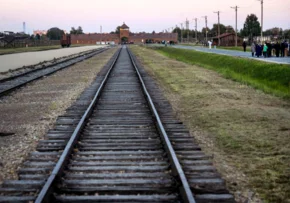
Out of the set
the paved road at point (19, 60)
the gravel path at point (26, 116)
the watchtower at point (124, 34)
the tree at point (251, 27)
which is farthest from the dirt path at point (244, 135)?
the watchtower at point (124, 34)

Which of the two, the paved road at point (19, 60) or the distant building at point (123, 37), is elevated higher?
the distant building at point (123, 37)

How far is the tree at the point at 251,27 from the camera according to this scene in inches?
5851

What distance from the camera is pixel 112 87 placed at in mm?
18703

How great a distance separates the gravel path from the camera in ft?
25.3

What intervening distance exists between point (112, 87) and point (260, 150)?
1133 cm

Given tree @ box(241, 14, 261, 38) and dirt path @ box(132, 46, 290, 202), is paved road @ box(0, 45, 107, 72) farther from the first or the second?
tree @ box(241, 14, 261, 38)

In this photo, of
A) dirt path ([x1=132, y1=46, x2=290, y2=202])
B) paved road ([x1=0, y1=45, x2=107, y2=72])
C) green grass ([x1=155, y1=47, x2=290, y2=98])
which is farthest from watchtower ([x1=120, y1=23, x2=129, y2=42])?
dirt path ([x1=132, y1=46, x2=290, y2=202])

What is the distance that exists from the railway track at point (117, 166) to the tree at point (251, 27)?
144718 millimetres

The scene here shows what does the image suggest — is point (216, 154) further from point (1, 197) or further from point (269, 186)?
point (1, 197)

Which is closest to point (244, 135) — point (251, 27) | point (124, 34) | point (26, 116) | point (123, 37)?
point (26, 116)

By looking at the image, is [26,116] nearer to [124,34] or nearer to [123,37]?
[124,34]

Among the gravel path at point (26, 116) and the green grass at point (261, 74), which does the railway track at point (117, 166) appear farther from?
the green grass at point (261, 74)

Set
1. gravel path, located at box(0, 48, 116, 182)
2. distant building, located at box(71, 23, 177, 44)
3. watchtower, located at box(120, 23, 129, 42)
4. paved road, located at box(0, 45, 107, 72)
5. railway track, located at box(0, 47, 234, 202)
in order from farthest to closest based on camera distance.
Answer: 1. watchtower, located at box(120, 23, 129, 42)
2. distant building, located at box(71, 23, 177, 44)
3. paved road, located at box(0, 45, 107, 72)
4. gravel path, located at box(0, 48, 116, 182)
5. railway track, located at box(0, 47, 234, 202)

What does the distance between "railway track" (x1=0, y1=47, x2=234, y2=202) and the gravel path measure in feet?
1.09
